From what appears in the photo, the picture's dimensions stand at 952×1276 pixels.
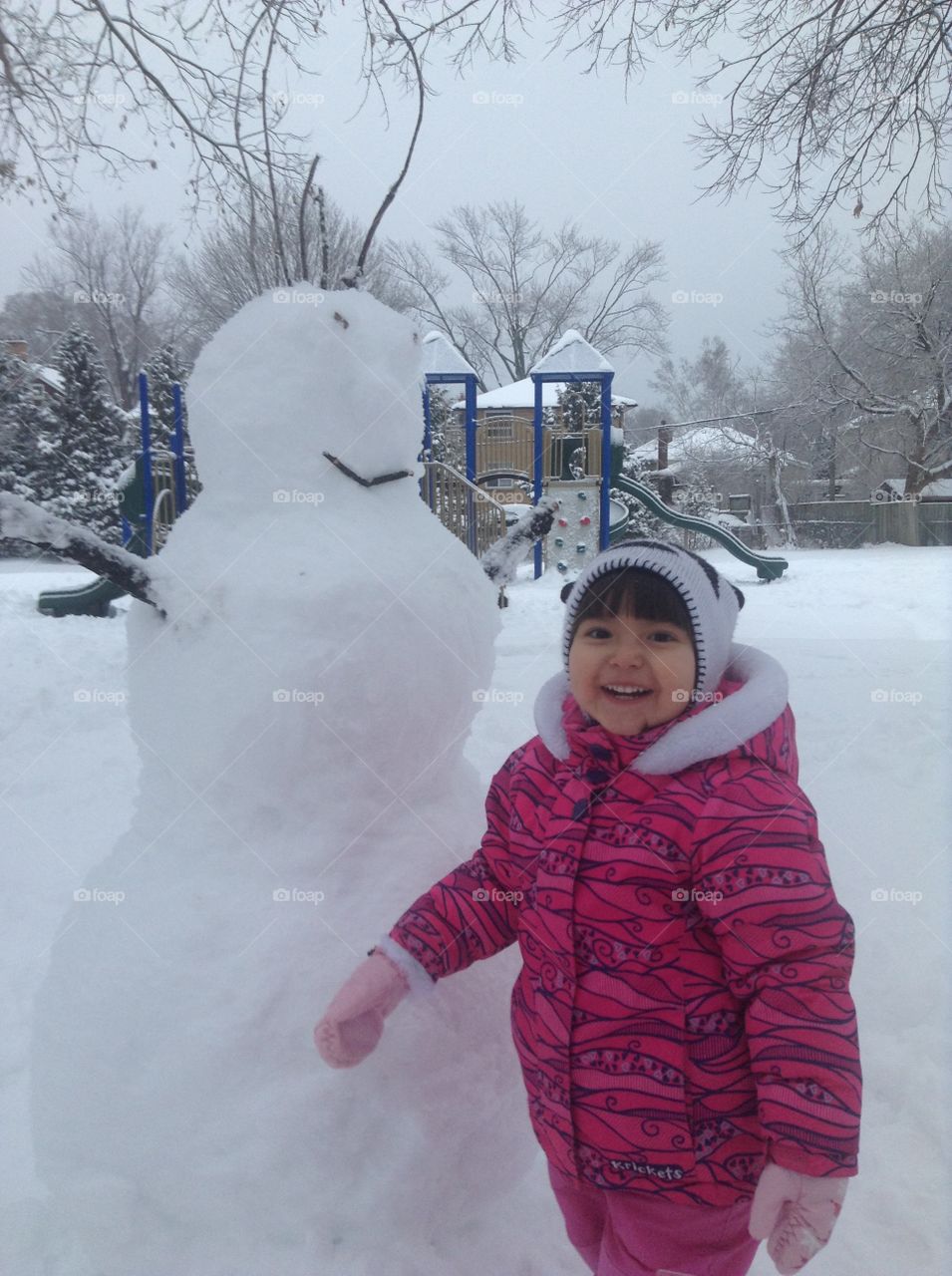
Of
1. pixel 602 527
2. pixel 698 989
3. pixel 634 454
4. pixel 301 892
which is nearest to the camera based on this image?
→ pixel 698 989

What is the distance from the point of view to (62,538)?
1.54 meters

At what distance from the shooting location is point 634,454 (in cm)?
1541

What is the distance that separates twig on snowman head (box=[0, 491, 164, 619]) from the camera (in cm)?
150

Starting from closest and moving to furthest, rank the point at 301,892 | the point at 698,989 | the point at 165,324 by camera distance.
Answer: the point at 698,989
the point at 301,892
the point at 165,324

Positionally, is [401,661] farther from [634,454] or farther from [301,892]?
[634,454]

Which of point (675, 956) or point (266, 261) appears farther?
point (266, 261)

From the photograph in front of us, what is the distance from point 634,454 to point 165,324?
28.5 feet

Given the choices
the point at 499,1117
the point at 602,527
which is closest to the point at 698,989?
the point at 499,1117
